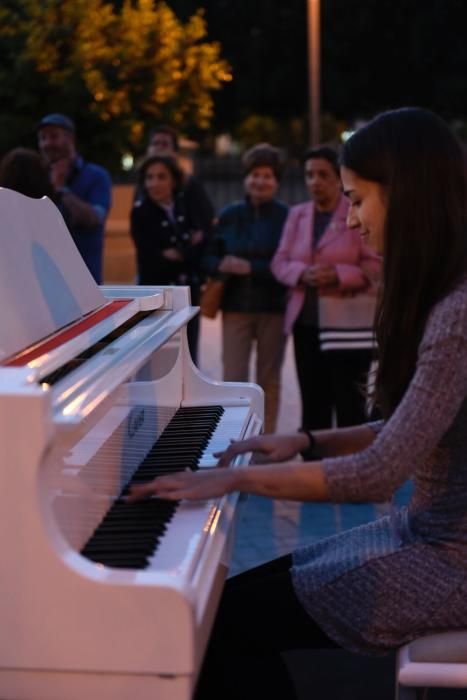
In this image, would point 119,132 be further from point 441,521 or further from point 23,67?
point 441,521

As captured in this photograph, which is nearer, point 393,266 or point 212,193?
point 393,266

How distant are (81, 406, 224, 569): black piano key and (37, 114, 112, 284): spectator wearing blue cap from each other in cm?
358

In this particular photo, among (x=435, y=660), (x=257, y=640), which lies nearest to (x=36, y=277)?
(x=257, y=640)

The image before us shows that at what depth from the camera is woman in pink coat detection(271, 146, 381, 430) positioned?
A: 632 cm

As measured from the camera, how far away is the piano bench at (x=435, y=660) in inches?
111

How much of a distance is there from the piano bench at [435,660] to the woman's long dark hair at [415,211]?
2.05 feet

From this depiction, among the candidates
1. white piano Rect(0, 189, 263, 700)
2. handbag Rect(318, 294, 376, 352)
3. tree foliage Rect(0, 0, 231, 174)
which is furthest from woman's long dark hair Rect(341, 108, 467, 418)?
tree foliage Rect(0, 0, 231, 174)

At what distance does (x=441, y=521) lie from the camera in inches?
111

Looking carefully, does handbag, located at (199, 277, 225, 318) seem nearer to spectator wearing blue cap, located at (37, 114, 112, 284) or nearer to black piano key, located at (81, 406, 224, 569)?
spectator wearing blue cap, located at (37, 114, 112, 284)

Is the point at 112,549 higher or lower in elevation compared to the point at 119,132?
lower

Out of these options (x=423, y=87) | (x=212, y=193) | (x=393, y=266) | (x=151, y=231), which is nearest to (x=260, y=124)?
(x=423, y=87)

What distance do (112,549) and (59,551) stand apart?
0.23m

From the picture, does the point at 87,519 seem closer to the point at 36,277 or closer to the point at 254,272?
the point at 36,277

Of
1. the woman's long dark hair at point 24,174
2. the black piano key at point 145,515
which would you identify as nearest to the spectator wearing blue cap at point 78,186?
the woman's long dark hair at point 24,174
